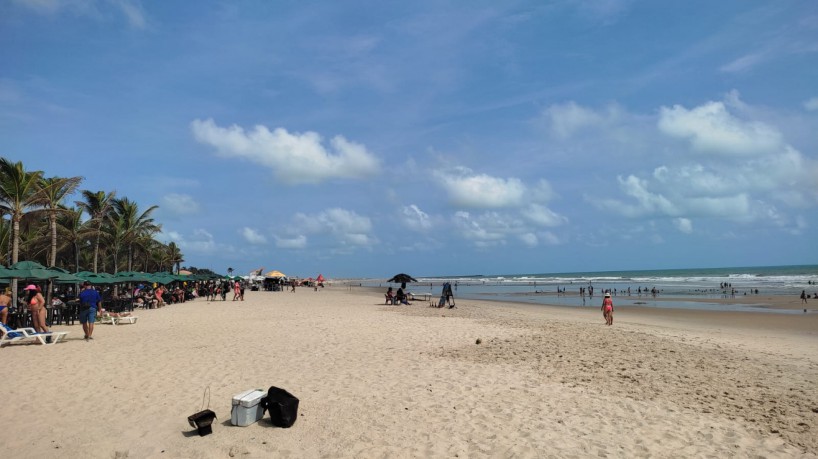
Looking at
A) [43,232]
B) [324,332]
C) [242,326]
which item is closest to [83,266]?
[43,232]

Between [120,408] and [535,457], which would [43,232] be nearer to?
[120,408]

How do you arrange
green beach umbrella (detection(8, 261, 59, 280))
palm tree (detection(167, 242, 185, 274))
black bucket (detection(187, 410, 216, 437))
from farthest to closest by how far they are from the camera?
palm tree (detection(167, 242, 185, 274)), green beach umbrella (detection(8, 261, 59, 280)), black bucket (detection(187, 410, 216, 437))

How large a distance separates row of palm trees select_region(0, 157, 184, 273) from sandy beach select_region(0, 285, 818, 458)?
36.0ft

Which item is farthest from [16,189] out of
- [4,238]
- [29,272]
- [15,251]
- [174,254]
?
[174,254]

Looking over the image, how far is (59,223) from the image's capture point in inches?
1252

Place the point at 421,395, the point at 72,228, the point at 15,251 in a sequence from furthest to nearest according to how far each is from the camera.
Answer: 1. the point at 72,228
2. the point at 15,251
3. the point at 421,395

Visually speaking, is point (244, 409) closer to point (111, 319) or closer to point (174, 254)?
point (111, 319)

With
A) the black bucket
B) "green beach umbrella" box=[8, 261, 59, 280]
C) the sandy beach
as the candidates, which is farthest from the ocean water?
the black bucket

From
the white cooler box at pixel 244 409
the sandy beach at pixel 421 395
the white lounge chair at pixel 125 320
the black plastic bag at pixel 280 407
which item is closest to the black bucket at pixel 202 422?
the sandy beach at pixel 421 395

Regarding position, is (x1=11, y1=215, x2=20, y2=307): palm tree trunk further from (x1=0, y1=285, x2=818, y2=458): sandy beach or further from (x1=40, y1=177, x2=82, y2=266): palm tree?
(x1=0, y1=285, x2=818, y2=458): sandy beach

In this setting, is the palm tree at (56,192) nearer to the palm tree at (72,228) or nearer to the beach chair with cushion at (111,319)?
the palm tree at (72,228)

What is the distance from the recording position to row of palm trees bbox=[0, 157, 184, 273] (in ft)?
68.6

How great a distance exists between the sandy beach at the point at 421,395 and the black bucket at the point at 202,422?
0.35 ft

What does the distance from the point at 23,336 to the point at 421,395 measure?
1049 centimetres
